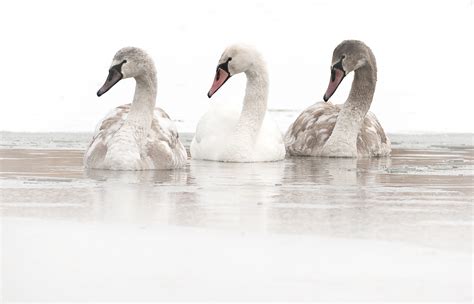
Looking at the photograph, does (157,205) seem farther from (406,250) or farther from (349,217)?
(406,250)

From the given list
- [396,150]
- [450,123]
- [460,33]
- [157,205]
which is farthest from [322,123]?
[460,33]

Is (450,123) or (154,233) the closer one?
(154,233)

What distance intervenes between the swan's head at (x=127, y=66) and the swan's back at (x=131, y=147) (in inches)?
16.6

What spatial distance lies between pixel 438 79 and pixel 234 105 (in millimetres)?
→ 11648

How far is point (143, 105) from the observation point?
11.9m

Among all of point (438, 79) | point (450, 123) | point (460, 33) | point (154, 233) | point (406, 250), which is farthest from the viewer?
point (460, 33)

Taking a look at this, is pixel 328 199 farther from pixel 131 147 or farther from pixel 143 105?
pixel 143 105

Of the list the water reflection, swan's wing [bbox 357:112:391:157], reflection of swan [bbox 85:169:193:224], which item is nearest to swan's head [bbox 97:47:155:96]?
the water reflection

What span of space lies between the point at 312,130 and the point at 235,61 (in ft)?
5.88

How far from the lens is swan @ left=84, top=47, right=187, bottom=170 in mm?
11500

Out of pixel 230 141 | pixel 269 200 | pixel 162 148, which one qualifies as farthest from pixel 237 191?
pixel 230 141

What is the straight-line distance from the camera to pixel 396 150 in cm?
1611

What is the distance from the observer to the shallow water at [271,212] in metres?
5.70

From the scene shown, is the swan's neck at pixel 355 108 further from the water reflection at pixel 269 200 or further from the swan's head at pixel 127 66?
the swan's head at pixel 127 66
